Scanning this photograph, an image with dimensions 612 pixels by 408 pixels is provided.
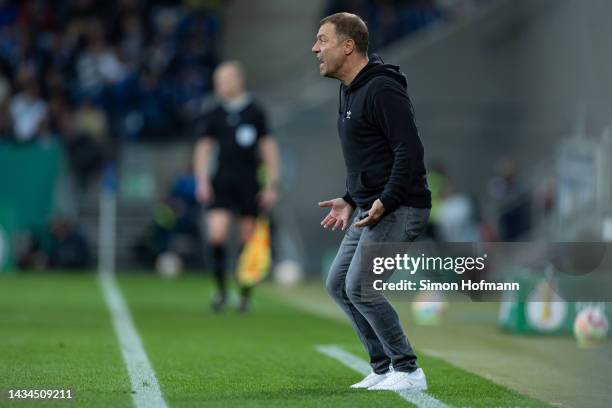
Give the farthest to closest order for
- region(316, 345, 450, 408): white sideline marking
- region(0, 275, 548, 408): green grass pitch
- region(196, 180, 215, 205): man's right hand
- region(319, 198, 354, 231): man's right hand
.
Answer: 1. region(196, 180, 215, 205): man's right hand
2. region(319, 198, 354, 231): man's right hand
3. region(0, 275, 548, 408): green grass pitch
4. region(316, 345, 450, 408): white sideline marking

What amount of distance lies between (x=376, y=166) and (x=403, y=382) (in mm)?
1136

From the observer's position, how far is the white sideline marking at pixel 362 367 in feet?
22.2

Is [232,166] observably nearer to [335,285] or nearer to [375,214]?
[335,285]

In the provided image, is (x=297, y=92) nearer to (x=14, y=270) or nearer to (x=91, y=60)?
(x=91, y=60)

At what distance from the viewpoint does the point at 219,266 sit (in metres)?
14.0

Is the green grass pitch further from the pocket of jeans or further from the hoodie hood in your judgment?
the hoodie hood

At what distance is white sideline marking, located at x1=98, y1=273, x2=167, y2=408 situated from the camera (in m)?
6.86

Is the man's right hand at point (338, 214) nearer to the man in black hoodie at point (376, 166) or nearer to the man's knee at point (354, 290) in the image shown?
the man in black hoodie at point (376, 166)

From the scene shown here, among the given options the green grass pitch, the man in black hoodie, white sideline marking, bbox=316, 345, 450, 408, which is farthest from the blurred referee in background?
the man in black hoodie

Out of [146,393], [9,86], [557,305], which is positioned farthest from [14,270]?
[146,393]

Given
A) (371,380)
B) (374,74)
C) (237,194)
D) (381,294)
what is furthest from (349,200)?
(237,194)

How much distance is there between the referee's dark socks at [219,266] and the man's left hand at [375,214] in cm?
714

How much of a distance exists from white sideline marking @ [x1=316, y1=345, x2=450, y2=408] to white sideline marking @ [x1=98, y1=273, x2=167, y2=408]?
1.25 meters

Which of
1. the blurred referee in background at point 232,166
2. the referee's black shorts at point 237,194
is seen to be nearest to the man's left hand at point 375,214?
the blurred referee in background at point 232,166
